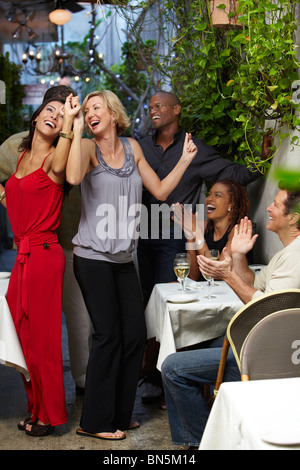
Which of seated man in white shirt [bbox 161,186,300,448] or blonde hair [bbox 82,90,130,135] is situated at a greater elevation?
blonde hair [bbox 82,90,130,135]

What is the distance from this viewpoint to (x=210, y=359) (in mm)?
2475

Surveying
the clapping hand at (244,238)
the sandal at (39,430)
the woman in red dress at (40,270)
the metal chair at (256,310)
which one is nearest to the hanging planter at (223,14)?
the woman in red dress at (40,270)

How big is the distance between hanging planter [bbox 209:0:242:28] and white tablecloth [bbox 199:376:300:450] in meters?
2.41

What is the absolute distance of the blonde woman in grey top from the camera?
2.92 m

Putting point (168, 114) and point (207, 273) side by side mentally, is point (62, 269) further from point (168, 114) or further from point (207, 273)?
point (168, 114)

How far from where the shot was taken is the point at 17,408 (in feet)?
11.1

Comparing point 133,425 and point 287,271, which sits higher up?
point 287,271

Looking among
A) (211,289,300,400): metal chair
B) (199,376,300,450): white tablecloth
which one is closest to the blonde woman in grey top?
(211,289,300,400): metal chair

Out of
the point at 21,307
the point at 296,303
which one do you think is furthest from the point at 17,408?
the point at 296,303

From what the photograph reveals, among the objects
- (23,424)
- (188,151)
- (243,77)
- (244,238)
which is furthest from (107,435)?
(243,77)

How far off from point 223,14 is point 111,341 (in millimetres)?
1948

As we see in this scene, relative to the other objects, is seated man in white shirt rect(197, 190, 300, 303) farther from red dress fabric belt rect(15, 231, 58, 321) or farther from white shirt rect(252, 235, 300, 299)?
red dress fabric belt rect(15, 231, 58, 321)

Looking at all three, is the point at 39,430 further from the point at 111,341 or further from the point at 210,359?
the point at 210,359

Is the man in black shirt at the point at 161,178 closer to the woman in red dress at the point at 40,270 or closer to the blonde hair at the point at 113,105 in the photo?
the woman in red dress at the point at 40,270
